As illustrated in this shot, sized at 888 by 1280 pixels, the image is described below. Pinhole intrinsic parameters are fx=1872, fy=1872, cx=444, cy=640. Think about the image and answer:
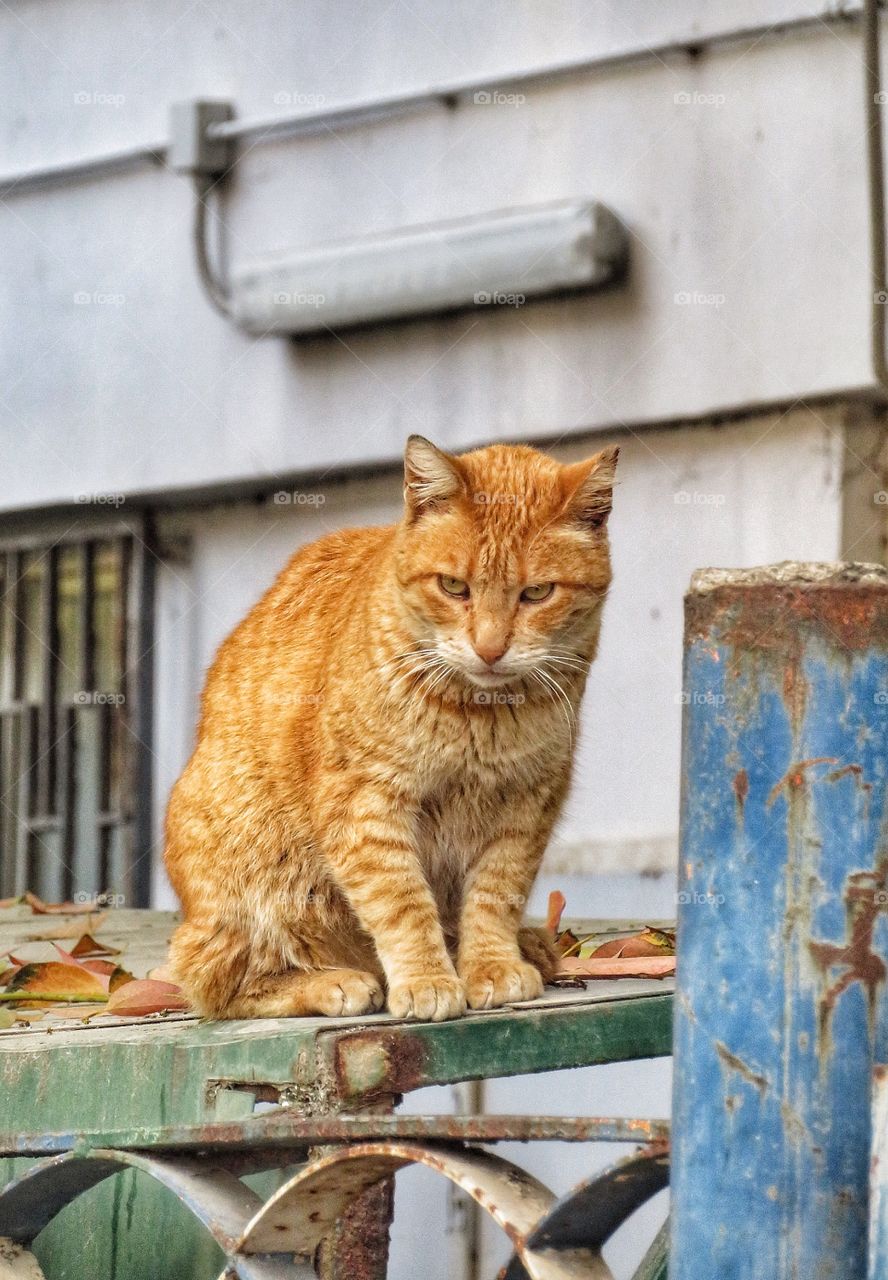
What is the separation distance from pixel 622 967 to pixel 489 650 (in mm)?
676

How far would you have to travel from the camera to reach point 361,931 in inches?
136

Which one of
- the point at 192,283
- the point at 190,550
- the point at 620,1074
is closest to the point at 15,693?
the point at 190,550

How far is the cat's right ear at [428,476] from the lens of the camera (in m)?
3.31

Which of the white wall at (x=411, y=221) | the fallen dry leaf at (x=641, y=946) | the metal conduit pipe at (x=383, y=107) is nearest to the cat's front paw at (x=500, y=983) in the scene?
the fallen dry leaf at (x=641, y=946)

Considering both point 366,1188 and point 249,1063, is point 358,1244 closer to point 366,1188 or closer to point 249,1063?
point 249,1063

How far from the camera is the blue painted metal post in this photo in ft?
6.21

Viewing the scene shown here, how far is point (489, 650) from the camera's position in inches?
125

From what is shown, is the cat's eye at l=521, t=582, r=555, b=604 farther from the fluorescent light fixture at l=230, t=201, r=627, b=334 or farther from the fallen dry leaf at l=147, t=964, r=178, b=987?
the fluorescent light fixture at l=230, t=201, r=627, b=334

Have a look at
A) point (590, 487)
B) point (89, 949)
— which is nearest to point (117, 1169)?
point (590, 487)

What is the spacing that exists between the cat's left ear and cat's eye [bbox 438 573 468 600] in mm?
236

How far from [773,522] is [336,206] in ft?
6.77

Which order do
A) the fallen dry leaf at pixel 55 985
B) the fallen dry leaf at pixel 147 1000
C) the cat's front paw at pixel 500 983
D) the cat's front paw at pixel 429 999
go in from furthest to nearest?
the fallen dry leaf at pixel 55 985
the fallen dry leaf at pixel 147 1000
the cat's front paw at pixel 500 983
the cat's front paw at pixel 429 999

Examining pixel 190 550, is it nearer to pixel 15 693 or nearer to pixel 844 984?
pixel 15 693

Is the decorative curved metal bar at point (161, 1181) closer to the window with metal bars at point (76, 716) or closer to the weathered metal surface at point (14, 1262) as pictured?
the weathered metal surface at point (14, 1262)
